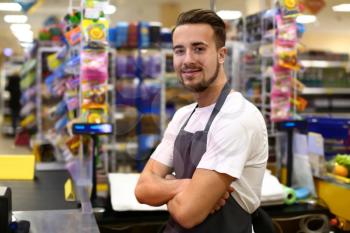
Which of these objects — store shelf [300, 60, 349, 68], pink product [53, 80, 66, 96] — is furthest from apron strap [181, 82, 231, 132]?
store shelf [300, 60, 349, 68]

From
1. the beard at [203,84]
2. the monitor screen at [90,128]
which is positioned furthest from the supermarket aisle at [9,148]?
the beard at [203,84]

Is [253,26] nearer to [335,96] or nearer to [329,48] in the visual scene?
[335,96]

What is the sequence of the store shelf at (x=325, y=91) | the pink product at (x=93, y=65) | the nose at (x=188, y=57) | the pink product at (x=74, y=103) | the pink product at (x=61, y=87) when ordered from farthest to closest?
the store shelf at (x=325, y=91) → the pink product at (x=61, y=87) → the pink product at (x=74, y=103) → the pink product at (x=93, y=65) → the nose at (x=188, y=57)

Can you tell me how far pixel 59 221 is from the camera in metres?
2.26

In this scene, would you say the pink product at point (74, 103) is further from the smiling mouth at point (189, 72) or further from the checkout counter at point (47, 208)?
the smiling mouth at point (189, 72)

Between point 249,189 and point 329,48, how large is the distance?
1729 centimetres

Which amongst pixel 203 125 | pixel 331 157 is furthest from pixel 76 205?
pixel 331 157

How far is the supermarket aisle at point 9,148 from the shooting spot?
303 inches

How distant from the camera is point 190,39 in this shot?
171cm

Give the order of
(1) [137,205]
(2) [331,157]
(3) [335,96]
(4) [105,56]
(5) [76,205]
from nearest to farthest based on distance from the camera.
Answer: (5) [76,205] < (1) [137,205] < (4) [105,56] < (2) [331,157] < (3) [335,96]

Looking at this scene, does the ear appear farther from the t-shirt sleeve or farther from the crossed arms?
the crossed arms

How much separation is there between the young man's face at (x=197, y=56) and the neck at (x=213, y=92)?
0.12ft

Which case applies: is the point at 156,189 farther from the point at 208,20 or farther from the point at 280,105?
the point at 280,105

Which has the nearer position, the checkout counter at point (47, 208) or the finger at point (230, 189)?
the finger at point (230, 189)
